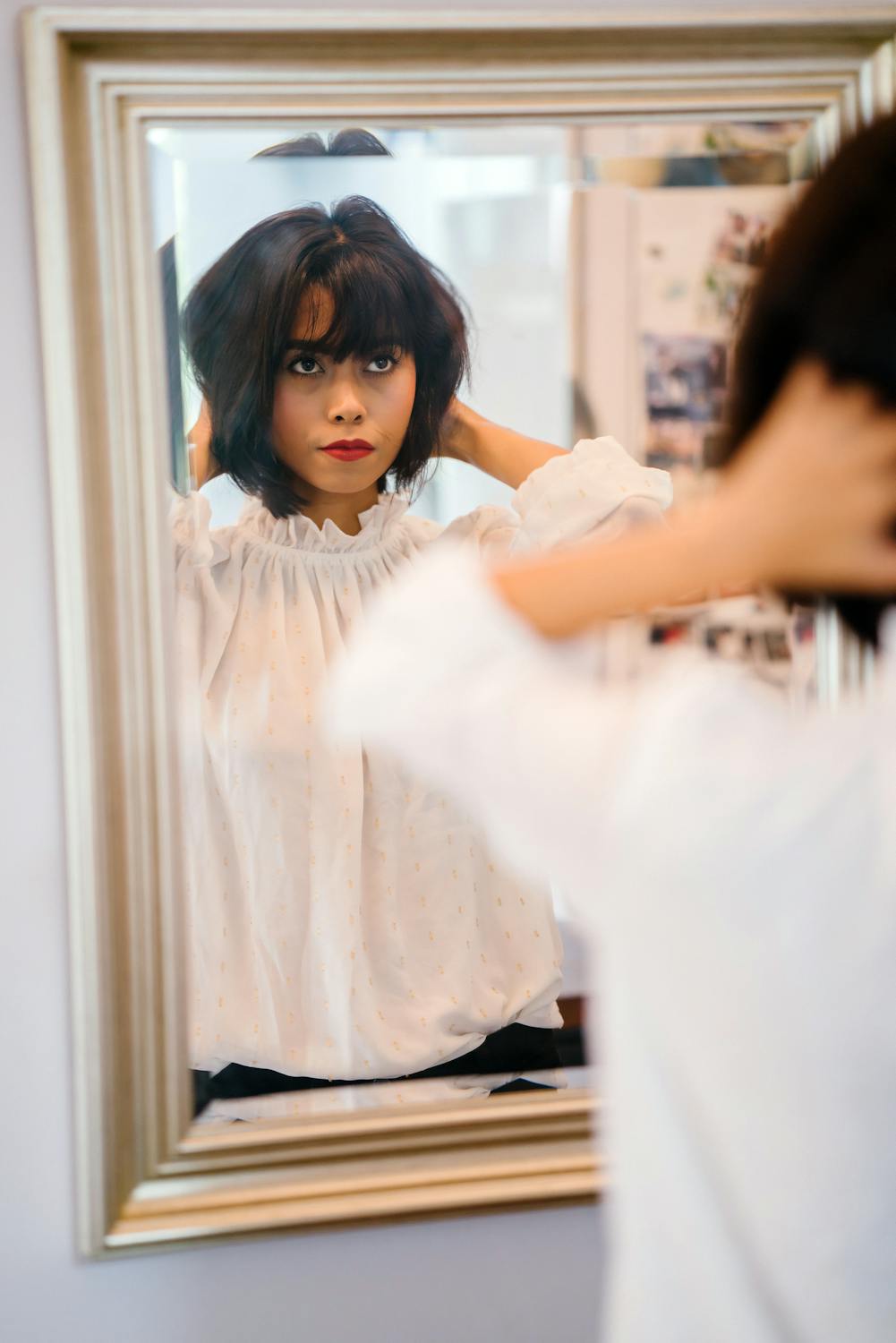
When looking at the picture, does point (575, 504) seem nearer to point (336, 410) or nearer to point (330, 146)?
point (336, 410)

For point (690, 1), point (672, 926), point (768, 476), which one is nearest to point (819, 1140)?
point (672, 926)

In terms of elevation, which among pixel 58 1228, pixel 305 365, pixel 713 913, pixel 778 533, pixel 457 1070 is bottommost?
pixel 58 1228

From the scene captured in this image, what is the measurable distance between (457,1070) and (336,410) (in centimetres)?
60

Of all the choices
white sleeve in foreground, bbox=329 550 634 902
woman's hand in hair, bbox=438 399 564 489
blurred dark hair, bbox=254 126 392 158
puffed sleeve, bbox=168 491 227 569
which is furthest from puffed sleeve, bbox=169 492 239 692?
white sleeve in foreground, bbox=329 550 634 902

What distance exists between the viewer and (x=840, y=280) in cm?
42

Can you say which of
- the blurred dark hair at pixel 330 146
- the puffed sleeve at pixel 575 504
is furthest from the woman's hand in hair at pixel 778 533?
the blurred dark hair at pixel 330 146

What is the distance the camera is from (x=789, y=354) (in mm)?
446

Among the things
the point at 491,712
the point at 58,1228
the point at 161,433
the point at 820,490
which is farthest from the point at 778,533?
the point at 58,1228

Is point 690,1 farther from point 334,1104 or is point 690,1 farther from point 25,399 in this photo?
point 334,1104

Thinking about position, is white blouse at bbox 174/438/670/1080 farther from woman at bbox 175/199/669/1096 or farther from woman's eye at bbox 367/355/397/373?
woman's eye at bbox 367/355/397/373

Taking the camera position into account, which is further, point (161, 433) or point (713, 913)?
point (161, 433)

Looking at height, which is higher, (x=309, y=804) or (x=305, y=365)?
(x=305, y=365)

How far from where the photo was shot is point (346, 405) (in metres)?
0.94

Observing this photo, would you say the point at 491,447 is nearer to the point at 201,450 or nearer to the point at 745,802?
the point at 201,450
